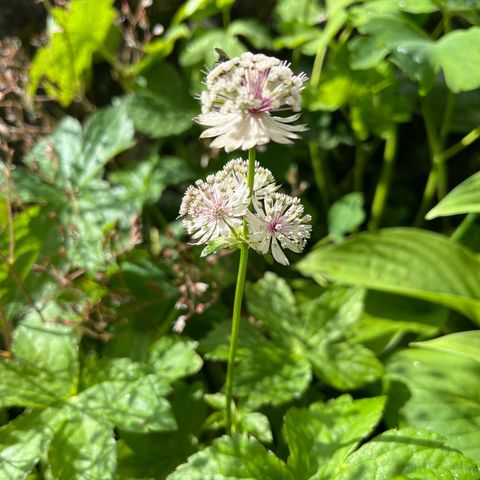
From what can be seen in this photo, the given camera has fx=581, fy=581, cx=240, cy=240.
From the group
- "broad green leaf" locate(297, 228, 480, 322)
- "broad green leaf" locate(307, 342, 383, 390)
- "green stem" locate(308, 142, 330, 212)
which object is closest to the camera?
"broad green leaf" locate(307, 342, 383, 390)

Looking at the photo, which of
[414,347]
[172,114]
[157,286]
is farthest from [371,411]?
[172,114]

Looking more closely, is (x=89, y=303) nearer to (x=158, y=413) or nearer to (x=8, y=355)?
(x=8, y=355)

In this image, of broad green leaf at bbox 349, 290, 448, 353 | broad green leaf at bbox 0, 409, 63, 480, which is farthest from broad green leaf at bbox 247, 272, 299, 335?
broad green leaf at bbox 0, 409, 63, 480

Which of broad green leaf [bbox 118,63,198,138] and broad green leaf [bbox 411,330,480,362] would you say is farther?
broad green leaf [bbox 118,63,198,138]

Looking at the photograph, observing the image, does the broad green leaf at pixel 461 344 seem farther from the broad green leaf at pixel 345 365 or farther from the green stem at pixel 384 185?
the green stem at pixel 384 185

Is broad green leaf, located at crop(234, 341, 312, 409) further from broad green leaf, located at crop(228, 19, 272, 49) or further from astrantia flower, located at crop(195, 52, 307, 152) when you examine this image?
broad green leaf, located at crop(228, 19, 272, 49)

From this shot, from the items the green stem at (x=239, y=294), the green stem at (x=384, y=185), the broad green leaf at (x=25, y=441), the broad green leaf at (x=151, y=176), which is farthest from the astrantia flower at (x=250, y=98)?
the green stem at (x=384, y=185)
